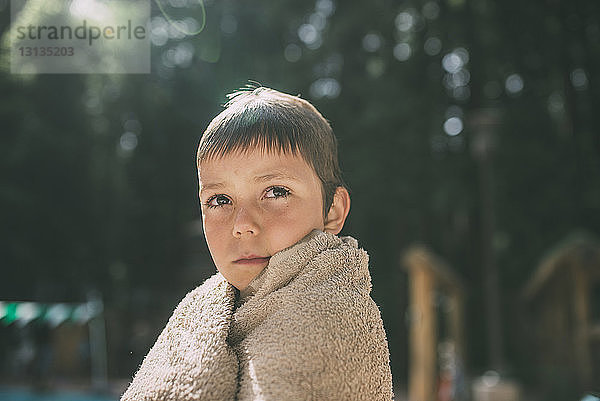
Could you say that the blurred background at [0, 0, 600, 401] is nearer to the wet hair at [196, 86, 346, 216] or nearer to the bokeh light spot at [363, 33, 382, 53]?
the bokeh light spot at [363, 33, 382, 53]

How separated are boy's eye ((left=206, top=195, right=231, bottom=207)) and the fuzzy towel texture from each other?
139 mm

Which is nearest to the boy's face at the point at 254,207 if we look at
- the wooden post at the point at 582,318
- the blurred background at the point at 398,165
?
the blurred background at the point at 398,165

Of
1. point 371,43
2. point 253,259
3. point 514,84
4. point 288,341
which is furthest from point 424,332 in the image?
point 288,341

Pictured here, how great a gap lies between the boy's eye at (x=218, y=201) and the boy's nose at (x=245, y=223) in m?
0.05

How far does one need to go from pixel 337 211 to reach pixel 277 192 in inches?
7.7

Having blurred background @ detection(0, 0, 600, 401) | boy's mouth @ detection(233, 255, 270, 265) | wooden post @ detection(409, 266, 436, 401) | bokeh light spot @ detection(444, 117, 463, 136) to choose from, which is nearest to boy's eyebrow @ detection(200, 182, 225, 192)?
boy's mouth @ detection(233, 255, 270, 265)

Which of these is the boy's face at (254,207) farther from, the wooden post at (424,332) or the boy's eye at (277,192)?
the wooden post at (424,332)

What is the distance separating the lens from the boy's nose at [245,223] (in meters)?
1.00

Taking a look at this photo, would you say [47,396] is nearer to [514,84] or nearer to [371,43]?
[371,43]

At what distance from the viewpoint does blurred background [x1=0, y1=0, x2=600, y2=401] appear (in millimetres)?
12328

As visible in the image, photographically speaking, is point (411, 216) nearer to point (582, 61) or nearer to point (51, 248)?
point (582, 61)

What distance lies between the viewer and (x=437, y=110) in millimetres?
14156

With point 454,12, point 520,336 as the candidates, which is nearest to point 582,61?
point 454,12

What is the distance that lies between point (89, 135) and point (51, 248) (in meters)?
3.34
